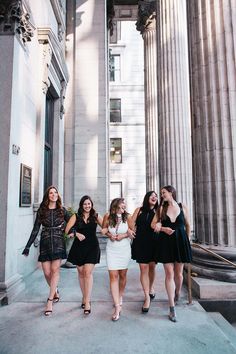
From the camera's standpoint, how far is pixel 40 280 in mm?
6469

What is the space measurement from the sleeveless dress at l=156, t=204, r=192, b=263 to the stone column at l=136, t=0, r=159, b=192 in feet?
35.4

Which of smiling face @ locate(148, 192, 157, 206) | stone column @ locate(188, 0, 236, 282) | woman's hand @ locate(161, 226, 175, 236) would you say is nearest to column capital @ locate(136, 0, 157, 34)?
stone column @ locate(188, 0, 236, 282)

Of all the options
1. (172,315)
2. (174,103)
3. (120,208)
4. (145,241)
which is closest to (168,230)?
(145,241)

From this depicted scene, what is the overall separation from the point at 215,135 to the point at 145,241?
2.93m

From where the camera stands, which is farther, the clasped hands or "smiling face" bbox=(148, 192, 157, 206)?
"smiling face" bbox=(148, 192, 157, 206)

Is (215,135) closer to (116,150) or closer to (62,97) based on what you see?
(62,97)

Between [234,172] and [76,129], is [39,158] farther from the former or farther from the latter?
[234,172]

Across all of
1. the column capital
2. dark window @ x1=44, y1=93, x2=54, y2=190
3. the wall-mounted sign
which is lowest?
the wall-mounted sign

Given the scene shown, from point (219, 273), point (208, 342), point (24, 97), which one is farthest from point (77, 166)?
point (208, 342)

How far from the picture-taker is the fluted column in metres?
10.9

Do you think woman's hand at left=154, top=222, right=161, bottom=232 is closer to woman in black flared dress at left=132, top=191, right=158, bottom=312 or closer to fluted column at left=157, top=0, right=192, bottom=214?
woman in black flared dress at left=132, top=191, right=158, bottom=312

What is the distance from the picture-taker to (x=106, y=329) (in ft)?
12.8

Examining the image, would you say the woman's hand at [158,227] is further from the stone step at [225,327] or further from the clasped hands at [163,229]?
the stone step at [225,327]

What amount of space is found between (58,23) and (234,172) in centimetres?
896
